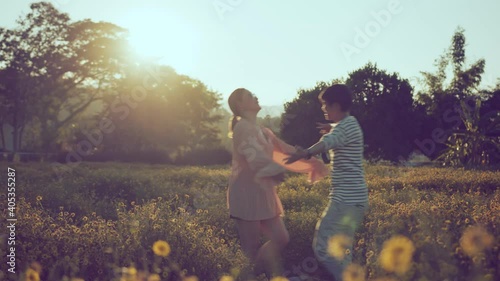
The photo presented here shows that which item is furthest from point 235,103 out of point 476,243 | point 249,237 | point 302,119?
point 302,119

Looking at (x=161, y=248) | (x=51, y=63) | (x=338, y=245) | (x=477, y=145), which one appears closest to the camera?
(x=161, y=248)

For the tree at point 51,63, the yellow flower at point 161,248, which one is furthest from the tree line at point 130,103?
the yellow flower at point 161,248

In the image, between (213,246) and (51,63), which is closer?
(213,246)

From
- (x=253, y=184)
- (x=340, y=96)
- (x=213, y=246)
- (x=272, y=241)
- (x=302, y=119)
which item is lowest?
(x=213, y=246)

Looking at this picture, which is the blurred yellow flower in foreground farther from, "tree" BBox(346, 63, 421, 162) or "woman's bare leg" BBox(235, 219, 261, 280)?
"tree" BBox(346, 63, 421, 162)

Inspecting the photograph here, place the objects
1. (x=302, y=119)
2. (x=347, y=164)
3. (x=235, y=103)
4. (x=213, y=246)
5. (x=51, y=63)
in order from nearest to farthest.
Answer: (x=347, y=164), (x=235, y=103), (x=213, y=246), (x=51, y=63), (x=302, y=119)

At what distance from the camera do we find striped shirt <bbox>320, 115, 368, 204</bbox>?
164 inches

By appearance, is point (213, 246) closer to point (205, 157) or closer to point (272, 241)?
point (272, 241)

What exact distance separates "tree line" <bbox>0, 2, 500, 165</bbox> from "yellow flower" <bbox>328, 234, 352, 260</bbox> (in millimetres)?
29320

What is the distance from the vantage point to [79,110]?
4122cm

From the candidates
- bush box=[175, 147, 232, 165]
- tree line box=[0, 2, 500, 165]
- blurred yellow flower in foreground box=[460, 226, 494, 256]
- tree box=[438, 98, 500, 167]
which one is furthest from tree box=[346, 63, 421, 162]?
blurred yellow flower in foreground box=[460, 226, 494, 256]

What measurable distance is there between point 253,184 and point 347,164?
1.09 meters

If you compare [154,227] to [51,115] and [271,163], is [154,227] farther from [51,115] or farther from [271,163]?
[51,115]

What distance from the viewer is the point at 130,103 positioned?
144 feet
